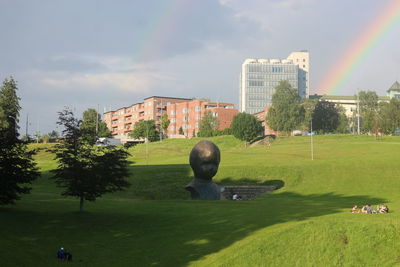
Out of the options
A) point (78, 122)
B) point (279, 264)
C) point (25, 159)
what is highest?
point (78, 122)

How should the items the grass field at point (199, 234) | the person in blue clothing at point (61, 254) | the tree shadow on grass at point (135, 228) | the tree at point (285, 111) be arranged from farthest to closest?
1. the tree at point (285, 111)
2. the tree shadow on grass at point (135, 228)
3. the grass field at point (199, 234)
4. the person in blue clothing at point (61, 254)

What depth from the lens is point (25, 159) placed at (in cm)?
3091

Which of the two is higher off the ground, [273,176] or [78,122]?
[78,122]

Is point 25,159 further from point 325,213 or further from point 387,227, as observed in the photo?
point 387,227

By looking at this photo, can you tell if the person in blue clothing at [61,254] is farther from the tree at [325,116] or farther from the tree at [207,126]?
the tree at [325,116]

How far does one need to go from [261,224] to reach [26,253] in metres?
13.4

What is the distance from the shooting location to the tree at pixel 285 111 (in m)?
130

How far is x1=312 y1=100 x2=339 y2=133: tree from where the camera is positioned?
146 metres

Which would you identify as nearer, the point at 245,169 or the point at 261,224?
the point at 261,224

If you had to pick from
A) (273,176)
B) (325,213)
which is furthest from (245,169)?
(325,213)

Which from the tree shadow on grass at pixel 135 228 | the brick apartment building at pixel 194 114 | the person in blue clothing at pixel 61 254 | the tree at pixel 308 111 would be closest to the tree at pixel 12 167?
the tree shadow on grass at pixel 135 228

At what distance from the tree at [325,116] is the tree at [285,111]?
53.2ft

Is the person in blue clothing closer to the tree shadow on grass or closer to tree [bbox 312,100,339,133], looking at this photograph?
the tree shadow on grass

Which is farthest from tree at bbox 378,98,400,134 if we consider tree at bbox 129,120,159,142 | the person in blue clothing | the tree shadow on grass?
the person in blue clothing
